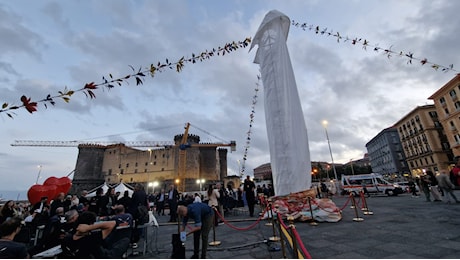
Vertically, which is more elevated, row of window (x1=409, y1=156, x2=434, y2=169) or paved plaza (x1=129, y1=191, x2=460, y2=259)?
row of window (x1=409, y1=156, x2=434, y2=169)

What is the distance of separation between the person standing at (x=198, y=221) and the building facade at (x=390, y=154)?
3034 inches

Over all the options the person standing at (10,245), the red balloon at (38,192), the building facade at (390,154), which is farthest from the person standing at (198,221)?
the building facade at (390,154)

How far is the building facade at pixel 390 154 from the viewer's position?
62653 millimetres

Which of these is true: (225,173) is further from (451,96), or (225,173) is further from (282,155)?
(282,155)

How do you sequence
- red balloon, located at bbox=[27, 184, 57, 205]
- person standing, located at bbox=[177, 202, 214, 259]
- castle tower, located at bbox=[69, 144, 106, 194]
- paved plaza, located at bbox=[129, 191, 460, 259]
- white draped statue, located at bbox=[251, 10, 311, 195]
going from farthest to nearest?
castle tower, located at bbox=[69, 144, 106, 194] < red balloon, located at bbox=[27, 184, 57, 205] < white draped statue, located at bbox=[251, 10, 311, 195] < person standing, located at bbox=[177, 202, 214, 259] < paved plaza, located at bbox=[129, 191, 460, 259]

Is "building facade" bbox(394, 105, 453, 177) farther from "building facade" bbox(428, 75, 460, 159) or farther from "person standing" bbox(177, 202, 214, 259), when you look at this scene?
"person standing" bbox(177, 202, 214, 259)

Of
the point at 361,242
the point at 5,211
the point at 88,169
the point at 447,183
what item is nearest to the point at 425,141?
the point at 447,183

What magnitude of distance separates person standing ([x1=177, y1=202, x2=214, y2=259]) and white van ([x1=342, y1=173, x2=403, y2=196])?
2020cm

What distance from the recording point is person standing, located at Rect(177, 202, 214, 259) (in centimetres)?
449

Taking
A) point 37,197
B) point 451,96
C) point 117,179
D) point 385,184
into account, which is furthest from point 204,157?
point 451,96

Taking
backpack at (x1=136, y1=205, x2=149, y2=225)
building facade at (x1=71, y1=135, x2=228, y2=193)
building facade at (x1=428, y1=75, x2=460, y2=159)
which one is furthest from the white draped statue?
building facade at (x1=71, y1=135, x2=228, y2=193)

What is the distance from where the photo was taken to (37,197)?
431 inches

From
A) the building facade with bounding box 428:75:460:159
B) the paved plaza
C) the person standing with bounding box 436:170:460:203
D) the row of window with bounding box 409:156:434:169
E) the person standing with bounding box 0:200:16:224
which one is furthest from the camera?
the row of window with bounding box 409:156:434:169

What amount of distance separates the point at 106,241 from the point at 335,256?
15.8 ft
